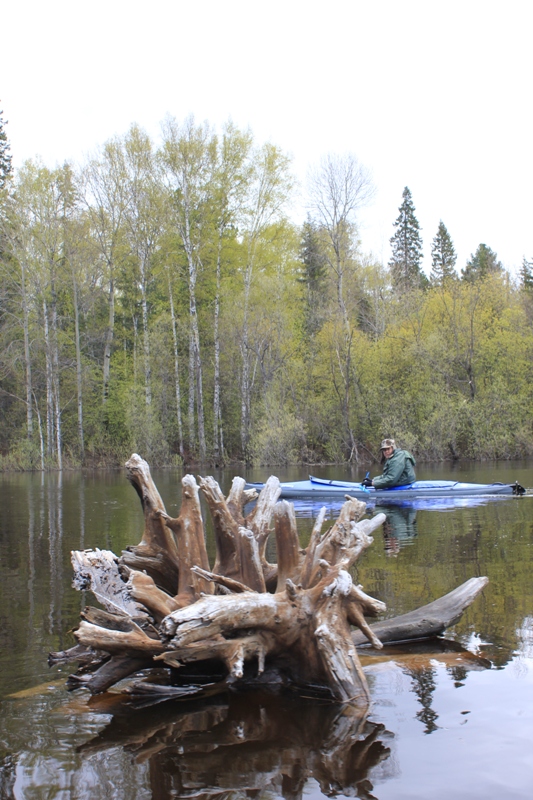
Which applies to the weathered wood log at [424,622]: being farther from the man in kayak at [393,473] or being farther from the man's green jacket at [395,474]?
the man's green jacket at [395,474]

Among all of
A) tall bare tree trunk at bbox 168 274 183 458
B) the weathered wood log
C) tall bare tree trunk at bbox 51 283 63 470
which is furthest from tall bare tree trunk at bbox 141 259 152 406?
the weathered wood log

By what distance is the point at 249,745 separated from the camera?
3887 millimetres

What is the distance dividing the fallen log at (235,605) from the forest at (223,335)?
27.8 metres

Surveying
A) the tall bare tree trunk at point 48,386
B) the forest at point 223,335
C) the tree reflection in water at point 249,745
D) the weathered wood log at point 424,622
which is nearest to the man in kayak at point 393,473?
the weathered wood log at point 424,622

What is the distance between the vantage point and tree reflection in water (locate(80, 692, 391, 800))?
11.4 ft

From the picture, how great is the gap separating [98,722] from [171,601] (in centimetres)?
92

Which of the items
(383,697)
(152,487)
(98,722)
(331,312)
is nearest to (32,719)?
(98,722)

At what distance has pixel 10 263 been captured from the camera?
3725 cm

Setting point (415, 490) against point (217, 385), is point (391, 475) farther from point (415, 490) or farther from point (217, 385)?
point (217, 385)

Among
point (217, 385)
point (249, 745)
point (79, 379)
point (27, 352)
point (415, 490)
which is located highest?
point (27, 352)

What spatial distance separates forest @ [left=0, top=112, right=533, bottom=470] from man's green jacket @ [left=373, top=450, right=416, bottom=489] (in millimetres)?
16523

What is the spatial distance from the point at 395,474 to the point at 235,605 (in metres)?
12.7

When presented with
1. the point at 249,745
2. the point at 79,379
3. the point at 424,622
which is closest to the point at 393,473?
the point at 424,622

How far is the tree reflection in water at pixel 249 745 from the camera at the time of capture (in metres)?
3.47
